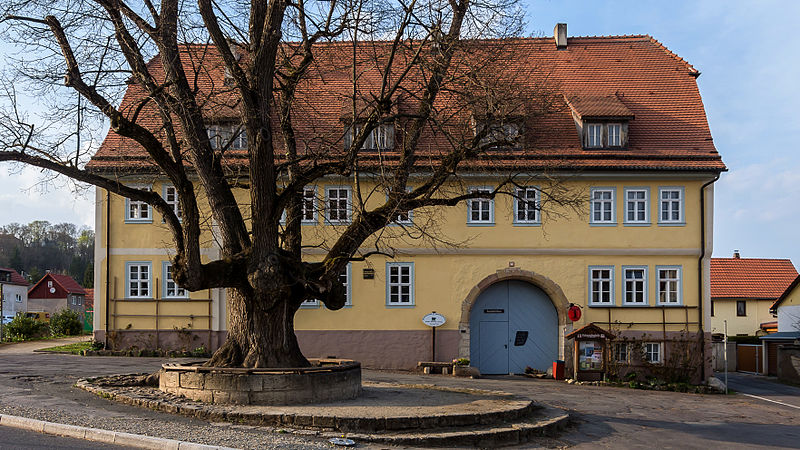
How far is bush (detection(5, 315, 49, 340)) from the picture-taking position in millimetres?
35250

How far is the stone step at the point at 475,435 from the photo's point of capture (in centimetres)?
1237

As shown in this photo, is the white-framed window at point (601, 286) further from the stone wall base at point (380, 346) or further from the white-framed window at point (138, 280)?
the white-framed window at point (138, 280)

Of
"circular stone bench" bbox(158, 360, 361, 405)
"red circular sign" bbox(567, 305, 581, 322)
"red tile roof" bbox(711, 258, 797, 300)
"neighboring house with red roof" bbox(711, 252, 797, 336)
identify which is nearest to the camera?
"circular stone bench" bbox(158, 360, 361, 405)

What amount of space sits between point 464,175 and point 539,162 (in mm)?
2542

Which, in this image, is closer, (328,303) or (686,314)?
(328,303)

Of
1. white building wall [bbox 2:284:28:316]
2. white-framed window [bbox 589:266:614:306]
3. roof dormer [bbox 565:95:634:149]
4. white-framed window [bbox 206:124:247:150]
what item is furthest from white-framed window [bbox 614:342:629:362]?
white building wall [bbox 2:284:28:316]

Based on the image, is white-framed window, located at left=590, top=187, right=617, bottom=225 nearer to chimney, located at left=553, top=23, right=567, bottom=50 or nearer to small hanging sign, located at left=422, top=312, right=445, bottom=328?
small hanging sign, located at left=422, top=312, right=445, bottom=328

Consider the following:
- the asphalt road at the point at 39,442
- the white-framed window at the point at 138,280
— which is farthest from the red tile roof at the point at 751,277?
the asphalt road at the point at 39,442

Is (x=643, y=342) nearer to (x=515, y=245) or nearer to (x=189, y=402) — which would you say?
(x=515, y=245)

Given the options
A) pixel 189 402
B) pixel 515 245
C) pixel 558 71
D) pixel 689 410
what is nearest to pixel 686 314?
pixel 515 245

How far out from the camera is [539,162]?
26844 millimetres

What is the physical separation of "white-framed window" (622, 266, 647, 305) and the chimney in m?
10.4

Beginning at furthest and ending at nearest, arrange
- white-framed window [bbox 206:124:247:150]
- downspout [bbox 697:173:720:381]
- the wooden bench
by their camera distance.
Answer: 1. downspout [bbox 697:173:720:381]
2. the wooden bench
3. white-framed window [bbox 206:124:247:150]

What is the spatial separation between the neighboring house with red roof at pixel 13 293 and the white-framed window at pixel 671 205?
6519cm
